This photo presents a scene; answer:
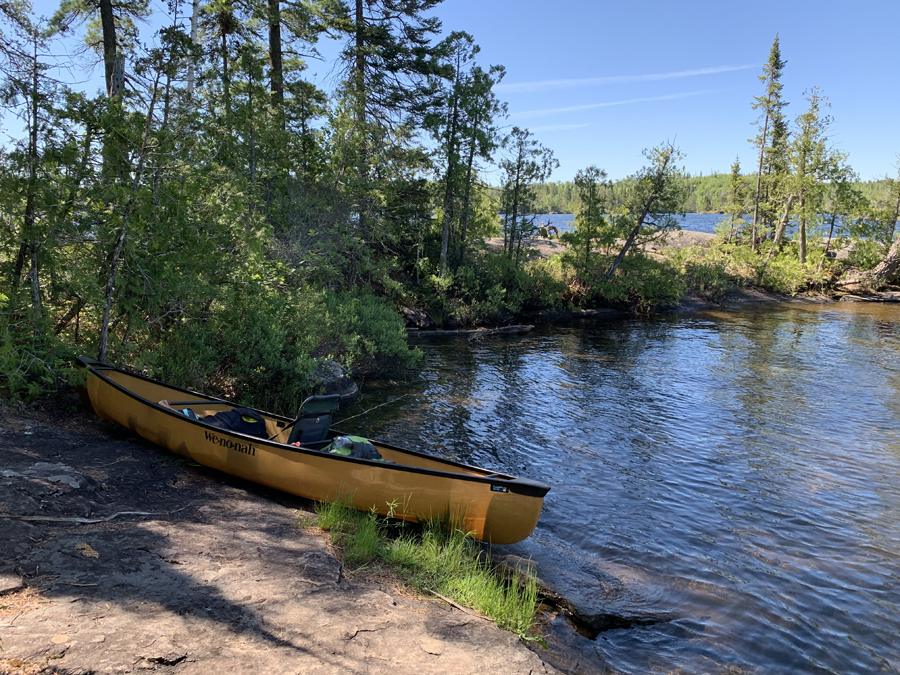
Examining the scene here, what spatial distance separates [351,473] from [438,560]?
156cm

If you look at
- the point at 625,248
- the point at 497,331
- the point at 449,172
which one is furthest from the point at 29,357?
the point at 625,248

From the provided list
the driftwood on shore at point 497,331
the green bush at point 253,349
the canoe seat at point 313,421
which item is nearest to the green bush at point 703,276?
the driftwood on shore at point 497,331

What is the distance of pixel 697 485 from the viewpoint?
873 cm

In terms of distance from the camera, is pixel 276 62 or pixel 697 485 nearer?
pixel 697 485

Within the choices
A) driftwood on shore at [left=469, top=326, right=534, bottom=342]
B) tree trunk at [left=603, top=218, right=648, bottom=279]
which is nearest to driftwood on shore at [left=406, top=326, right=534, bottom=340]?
driftwood on shore at [left=469, top=326, right=534, bottom=342]

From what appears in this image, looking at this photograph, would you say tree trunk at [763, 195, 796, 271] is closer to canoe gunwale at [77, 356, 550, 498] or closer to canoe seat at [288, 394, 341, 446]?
canoe gunwale at [77, 356, 550, 498]

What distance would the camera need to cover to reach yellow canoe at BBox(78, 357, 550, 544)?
6.07 meters

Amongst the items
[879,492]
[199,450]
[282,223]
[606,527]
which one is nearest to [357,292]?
[282,223]

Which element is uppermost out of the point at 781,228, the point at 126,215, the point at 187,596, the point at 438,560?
the point at 781,228

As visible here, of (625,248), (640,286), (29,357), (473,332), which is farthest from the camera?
(640,286)

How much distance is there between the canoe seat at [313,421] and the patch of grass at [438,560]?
3.69 ft

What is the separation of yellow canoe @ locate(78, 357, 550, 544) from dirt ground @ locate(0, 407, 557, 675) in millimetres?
586

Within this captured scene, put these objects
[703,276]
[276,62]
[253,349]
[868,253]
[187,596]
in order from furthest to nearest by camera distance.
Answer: [868,253]
[703,276]
[276,62]
[253,349]
[187,596]

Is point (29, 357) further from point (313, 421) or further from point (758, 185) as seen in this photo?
point (758, 185)
